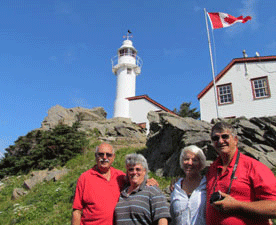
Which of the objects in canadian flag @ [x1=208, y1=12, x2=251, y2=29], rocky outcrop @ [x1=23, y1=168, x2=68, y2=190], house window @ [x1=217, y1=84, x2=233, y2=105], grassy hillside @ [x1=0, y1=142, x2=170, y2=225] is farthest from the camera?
house window @ [x1=217, y1=84, x2=233, y2=105]

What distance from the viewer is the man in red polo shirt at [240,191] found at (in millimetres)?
2512

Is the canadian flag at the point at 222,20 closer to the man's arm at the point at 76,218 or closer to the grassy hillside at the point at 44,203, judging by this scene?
the grassy hillside at the point at 44,203

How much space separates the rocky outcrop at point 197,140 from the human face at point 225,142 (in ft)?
22.2

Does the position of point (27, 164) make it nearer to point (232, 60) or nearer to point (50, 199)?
point (50, 199)

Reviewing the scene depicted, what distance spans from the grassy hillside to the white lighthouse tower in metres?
15.3

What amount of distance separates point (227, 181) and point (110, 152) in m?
1.89

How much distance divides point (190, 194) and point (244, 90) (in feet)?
53.9

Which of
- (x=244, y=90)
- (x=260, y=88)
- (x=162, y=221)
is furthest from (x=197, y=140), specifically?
(x=260, y=88)

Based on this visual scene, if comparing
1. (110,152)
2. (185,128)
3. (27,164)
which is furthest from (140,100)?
(110,152)

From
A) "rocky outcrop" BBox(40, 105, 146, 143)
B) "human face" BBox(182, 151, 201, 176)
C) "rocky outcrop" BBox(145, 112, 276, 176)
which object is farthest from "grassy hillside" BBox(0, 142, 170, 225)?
"rocky outcrop" BBox(40, 105, 146, 143)

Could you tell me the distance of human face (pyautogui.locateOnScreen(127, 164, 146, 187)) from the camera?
11.7 ft

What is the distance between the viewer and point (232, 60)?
1866cm

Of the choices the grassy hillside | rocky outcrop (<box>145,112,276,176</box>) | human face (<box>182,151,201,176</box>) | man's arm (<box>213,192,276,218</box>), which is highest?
rocky outcrop (<box>145,112,276,176</box>)

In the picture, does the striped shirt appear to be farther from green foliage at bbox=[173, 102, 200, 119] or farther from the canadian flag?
green foliage at bbox=[173, 102, 200, 119]
